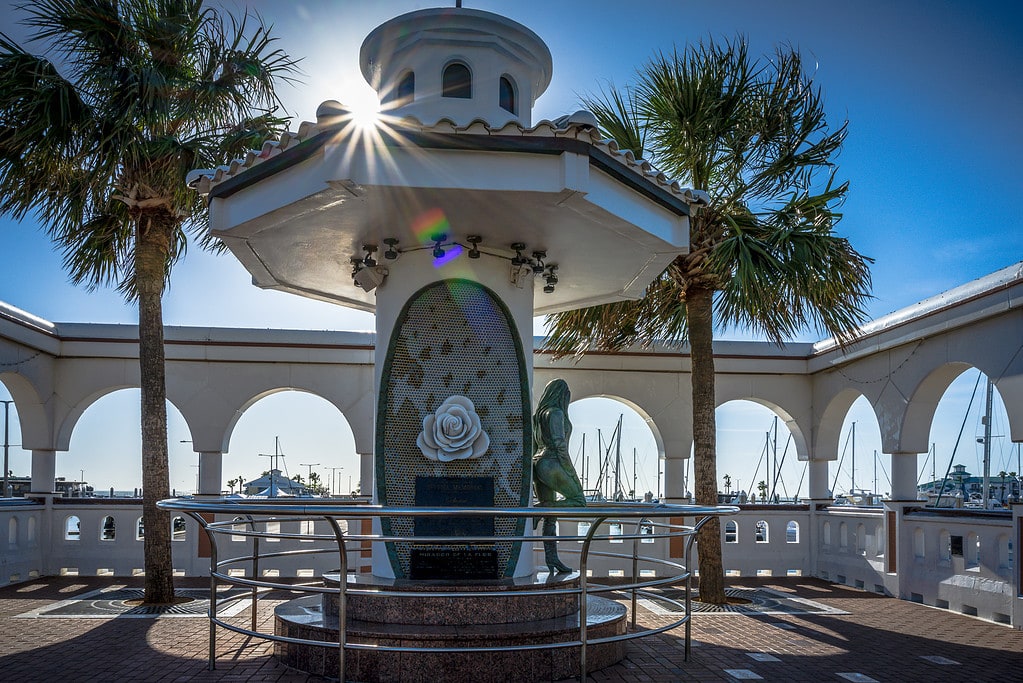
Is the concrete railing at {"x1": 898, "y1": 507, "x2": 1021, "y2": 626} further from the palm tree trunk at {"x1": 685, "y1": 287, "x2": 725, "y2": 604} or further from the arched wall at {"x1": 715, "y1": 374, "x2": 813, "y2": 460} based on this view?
the arched wall at {"x1": 715, "y1": 374, "x2": 813, "y2": 460}

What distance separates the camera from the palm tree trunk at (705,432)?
12.2 m

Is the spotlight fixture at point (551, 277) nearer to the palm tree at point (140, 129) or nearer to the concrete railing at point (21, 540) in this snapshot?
the palm tree at point (140, 129)

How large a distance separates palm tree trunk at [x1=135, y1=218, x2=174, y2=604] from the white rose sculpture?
509 cm

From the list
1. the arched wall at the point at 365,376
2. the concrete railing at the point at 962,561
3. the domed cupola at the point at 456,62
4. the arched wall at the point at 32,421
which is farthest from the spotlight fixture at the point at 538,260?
the arched wall at the point at 32,421

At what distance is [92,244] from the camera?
12969 millimetres

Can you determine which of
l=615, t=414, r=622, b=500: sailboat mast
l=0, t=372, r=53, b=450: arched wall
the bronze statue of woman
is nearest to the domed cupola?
the bronze statue of woman

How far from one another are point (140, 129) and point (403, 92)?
3.99 metres

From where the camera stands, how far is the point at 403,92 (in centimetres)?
926

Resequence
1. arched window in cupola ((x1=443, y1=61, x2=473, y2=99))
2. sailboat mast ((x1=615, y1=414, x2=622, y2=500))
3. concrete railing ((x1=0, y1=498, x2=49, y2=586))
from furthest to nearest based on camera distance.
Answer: sailboat mast ((x1=615, y1=414, x2=622, y2=500)) → concrete railing ((x1=0, y1=498, x2=49, y2=586)) → arched window in cupola ((x1=443, y1=61, x2=473, y2=99))

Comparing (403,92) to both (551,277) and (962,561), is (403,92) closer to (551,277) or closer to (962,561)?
(551,277)

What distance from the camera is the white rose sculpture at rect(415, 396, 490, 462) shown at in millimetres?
8492

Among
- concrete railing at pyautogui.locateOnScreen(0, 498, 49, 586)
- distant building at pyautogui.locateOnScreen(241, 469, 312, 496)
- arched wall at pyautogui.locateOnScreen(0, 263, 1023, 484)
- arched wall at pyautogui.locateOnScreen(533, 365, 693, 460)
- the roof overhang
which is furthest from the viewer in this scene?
distant building at pyautogui.locateOnScreen(241, 469, 312, 496)

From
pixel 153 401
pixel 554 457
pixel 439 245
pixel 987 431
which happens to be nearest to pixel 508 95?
pixel 439 245

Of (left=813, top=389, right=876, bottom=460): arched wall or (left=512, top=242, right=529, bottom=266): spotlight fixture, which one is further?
(left=813, top=389, right=876, bottom=460): arched wall
